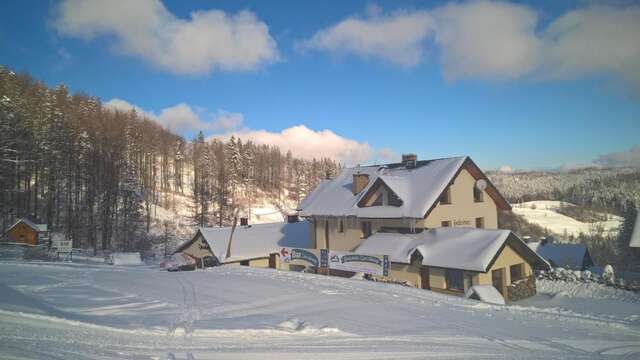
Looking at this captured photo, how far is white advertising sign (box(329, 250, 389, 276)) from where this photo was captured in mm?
25188

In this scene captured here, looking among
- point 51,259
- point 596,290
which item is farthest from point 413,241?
point 51,259

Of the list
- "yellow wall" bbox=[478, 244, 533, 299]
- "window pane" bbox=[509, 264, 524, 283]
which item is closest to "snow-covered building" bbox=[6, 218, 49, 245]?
"yellow wall" bbox=[478, 244, 533, 299]

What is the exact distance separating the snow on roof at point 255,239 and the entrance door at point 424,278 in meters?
14.5

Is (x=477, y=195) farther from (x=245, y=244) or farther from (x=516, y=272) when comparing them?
(x=245, y=244)

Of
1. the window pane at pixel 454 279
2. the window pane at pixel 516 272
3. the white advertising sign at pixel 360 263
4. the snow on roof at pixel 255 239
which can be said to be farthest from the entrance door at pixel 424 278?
the snow on roof at pixel 255 239

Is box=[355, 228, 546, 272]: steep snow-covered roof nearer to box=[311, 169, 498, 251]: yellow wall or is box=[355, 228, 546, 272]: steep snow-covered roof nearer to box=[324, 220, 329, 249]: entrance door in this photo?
box=[311, 169, 498, 251]: yellow wall

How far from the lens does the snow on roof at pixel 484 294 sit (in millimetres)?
20156

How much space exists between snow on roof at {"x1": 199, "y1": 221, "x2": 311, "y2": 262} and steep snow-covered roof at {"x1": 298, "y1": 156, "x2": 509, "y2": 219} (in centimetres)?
503

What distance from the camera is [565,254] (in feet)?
140

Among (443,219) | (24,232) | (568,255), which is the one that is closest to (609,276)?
(443,219)

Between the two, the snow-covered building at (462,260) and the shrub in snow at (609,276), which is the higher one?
the snow-covered building at (462,260)

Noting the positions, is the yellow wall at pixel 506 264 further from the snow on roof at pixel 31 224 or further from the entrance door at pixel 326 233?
the snow on roof at pixel 31 224

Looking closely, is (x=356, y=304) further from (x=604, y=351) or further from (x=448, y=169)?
(x=448, y=169)

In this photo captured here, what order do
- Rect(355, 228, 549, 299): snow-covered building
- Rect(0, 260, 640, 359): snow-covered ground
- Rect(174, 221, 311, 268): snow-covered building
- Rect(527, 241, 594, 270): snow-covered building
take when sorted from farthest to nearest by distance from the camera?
Rect(527, 241, 594, 270): snow-covered building → Rect(174, 221, 311, 268): snow-covered building → Rect(355, 228, 549, 299): snow-covered building → Rect(0, 260, 640, 359): snow-covered ground
